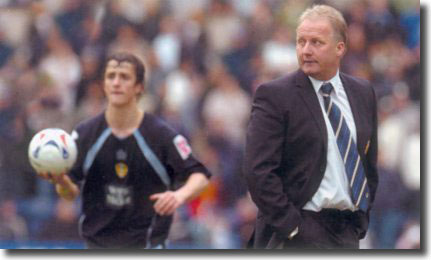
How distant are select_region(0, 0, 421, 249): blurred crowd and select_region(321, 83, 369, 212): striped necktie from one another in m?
2.00

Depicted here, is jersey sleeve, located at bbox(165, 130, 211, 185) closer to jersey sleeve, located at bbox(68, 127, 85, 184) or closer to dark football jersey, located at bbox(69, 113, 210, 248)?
dark football jersey, located at bbox(69, 113, 210, 248)

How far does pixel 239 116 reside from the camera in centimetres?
637

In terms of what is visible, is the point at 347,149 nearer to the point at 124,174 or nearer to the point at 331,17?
the point at 331,17

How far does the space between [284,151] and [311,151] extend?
118mm

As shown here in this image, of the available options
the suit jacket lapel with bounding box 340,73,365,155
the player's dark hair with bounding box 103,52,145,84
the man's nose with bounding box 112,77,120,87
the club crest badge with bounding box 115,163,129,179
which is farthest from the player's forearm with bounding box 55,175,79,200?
the suit jacket lapel with bounding box 340,73,365,155

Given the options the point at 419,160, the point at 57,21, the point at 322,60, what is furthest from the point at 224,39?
the point at 322,60

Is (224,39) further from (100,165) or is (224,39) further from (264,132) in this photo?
(264,132)

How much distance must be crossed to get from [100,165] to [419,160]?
2015mm

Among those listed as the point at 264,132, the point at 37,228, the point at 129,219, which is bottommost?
the point at 37,228

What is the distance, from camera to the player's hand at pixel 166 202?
4.40m

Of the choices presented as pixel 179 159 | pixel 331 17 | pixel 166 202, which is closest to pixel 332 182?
pixel 331 17

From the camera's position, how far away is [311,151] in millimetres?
3623

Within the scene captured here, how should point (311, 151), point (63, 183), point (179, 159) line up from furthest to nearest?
1. point (179, 159)
2. point (63, 183)
3. point (311, 151)

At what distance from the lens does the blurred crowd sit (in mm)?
5910
